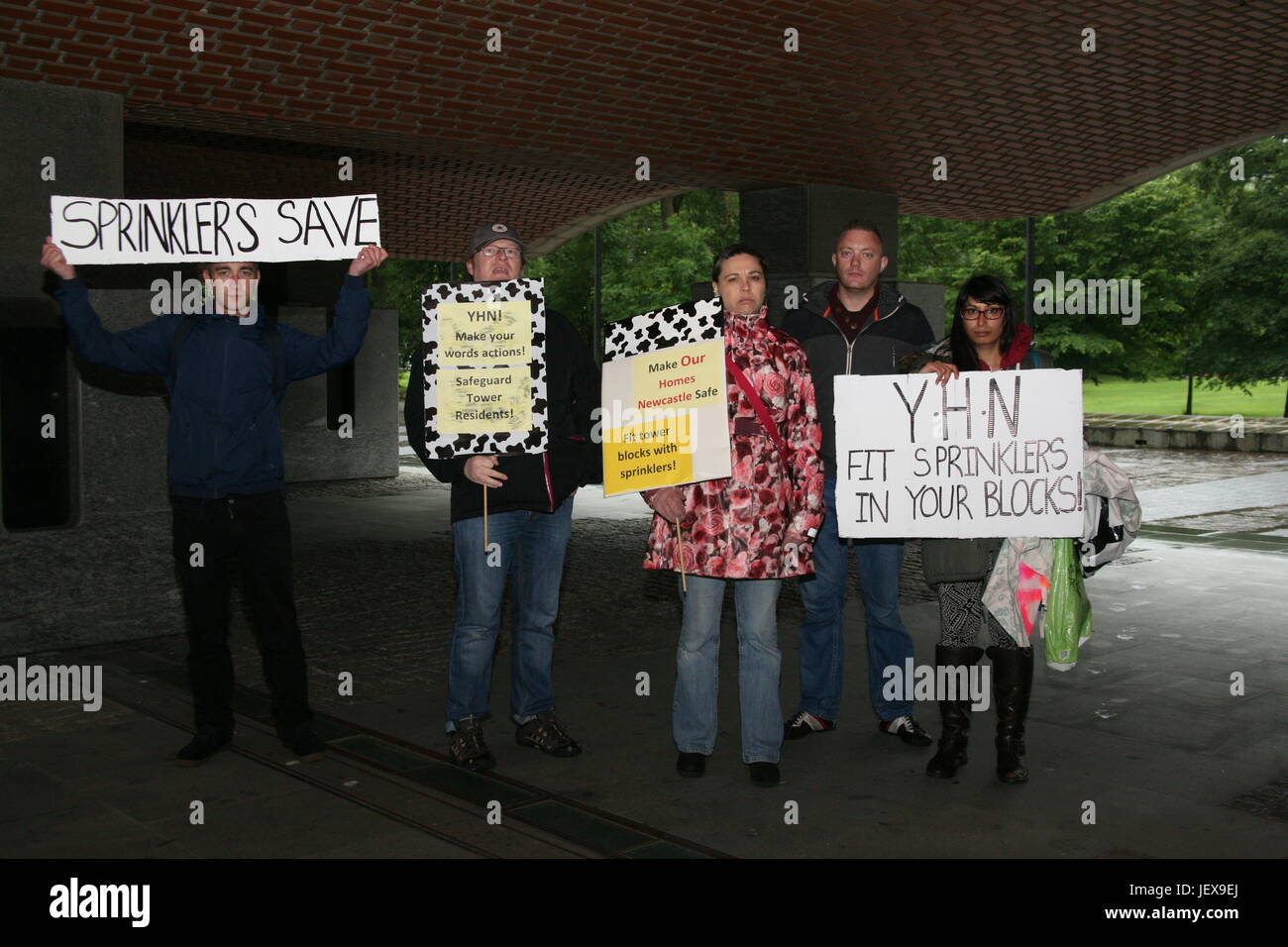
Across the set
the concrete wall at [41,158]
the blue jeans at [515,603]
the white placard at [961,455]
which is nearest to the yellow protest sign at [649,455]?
the blue jeans at [515,603]

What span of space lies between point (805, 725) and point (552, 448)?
5.62 ft

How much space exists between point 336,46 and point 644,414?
18.0 ft

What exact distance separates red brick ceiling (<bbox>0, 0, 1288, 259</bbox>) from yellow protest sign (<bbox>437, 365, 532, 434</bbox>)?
4.55 meters

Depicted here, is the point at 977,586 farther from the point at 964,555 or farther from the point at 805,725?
the point at 805,725

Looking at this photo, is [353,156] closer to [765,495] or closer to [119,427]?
[119,427]

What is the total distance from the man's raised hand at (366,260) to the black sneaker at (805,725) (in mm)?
2716

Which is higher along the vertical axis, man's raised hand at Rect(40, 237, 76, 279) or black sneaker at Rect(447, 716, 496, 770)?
man's raised hand at Rect(40, 237, 76, 279)

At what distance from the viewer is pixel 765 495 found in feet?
16.9

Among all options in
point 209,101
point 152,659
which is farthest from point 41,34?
point 152,659

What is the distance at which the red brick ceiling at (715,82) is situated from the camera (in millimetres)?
9055

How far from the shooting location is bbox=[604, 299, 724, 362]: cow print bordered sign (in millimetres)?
5121

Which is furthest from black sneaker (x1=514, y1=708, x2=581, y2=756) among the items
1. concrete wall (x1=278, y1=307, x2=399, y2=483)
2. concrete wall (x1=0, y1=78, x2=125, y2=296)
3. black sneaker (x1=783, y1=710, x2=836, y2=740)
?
concrete wall (x1=278, y1=307, x2=399, y2=483)

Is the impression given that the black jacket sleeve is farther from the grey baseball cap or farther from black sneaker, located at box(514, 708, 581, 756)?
black sneaker, located at box(514, 708, 581, 756)

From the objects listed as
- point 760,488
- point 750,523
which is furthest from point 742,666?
point 760,488
